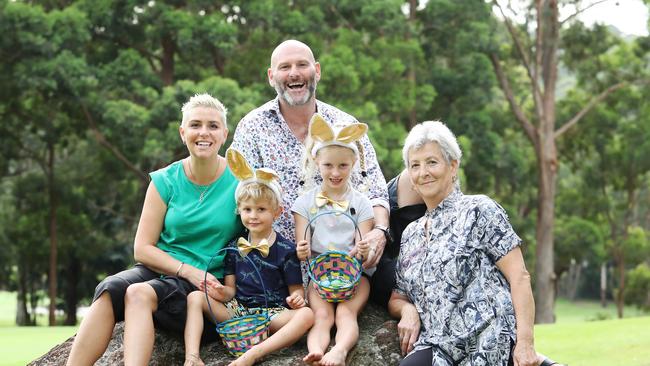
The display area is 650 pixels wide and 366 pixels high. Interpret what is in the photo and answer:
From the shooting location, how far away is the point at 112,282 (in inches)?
169

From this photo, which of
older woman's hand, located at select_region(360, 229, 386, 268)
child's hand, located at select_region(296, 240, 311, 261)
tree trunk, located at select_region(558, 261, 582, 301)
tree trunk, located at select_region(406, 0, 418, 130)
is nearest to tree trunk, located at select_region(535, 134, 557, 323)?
tree trunk, located at select_region(406, 0, 418, 130)

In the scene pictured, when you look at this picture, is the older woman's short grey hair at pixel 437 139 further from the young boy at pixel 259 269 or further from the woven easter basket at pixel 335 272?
the young boy at pixel 259 269

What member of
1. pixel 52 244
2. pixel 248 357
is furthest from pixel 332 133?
pixel 52 244

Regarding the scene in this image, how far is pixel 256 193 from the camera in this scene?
179 inches

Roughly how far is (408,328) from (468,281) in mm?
435

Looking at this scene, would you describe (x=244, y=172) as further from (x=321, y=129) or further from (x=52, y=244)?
(x=52, y=244)

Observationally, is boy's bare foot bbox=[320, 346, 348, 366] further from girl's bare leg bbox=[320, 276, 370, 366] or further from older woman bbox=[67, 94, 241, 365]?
older woman bbox=[67, 94, 241, 365]

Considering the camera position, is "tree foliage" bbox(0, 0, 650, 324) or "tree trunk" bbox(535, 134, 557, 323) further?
"tree trunk" bbox(535, 134, 557, 323)

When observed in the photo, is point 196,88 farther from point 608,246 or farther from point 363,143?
point 608,246

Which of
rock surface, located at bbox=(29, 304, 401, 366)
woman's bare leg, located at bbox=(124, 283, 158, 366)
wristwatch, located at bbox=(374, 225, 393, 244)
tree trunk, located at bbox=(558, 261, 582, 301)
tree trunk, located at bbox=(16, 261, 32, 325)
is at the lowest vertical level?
tree trunk, located at bbox=(558, 261, 582, 301)

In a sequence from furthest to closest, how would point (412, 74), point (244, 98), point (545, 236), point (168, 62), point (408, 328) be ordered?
point (545, 236)
point (412, 74)
point (168, 62)
point (244, 98)
point (408, 328)

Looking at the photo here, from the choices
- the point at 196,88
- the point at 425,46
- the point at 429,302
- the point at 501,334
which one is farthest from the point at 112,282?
the point at 425,46

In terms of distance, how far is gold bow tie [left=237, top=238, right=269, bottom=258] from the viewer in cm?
454

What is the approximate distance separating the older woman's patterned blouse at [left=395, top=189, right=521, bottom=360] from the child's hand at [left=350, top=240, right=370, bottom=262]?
405 millimetres
